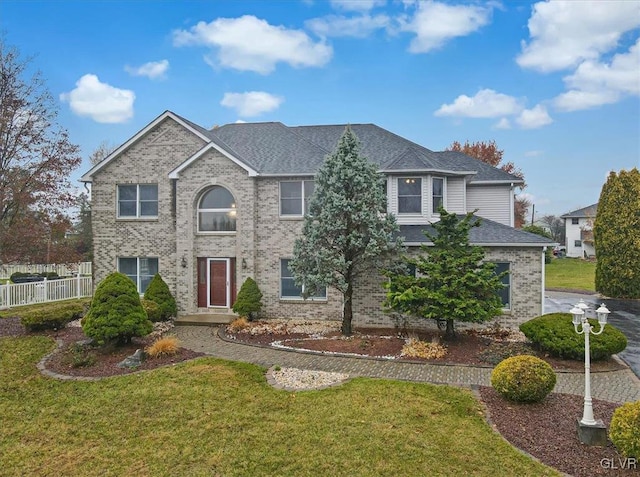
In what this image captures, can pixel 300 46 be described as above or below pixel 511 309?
above

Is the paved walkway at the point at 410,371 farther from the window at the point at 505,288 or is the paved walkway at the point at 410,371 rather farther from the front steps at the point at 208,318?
the window at the point at 505,288

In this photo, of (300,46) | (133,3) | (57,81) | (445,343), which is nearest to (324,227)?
(445,343)

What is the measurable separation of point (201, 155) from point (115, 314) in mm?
8126

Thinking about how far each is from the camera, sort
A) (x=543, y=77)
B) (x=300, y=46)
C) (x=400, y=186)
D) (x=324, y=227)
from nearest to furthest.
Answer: (x=324, y=227)
(x=400, y=186)
(x=300, y=46)
(x=543, y=77)

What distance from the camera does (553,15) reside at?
1440 cm

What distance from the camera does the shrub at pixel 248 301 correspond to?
50.2ft

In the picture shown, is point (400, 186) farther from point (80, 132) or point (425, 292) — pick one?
point (80, 132)

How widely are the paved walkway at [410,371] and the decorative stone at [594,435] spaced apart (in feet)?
8.18

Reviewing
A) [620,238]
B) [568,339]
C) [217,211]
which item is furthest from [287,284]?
[620,238]

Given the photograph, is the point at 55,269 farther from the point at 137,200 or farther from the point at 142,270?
the point at 137,200

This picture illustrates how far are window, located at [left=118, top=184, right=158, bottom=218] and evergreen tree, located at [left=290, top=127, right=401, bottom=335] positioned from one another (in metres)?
8.37

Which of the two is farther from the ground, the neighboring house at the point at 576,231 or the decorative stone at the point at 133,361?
the neighboring house at the point at 576,231

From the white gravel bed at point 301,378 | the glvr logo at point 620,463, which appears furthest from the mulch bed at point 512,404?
the white gravel bed at point 301,378

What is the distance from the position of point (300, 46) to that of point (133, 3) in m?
7.68
